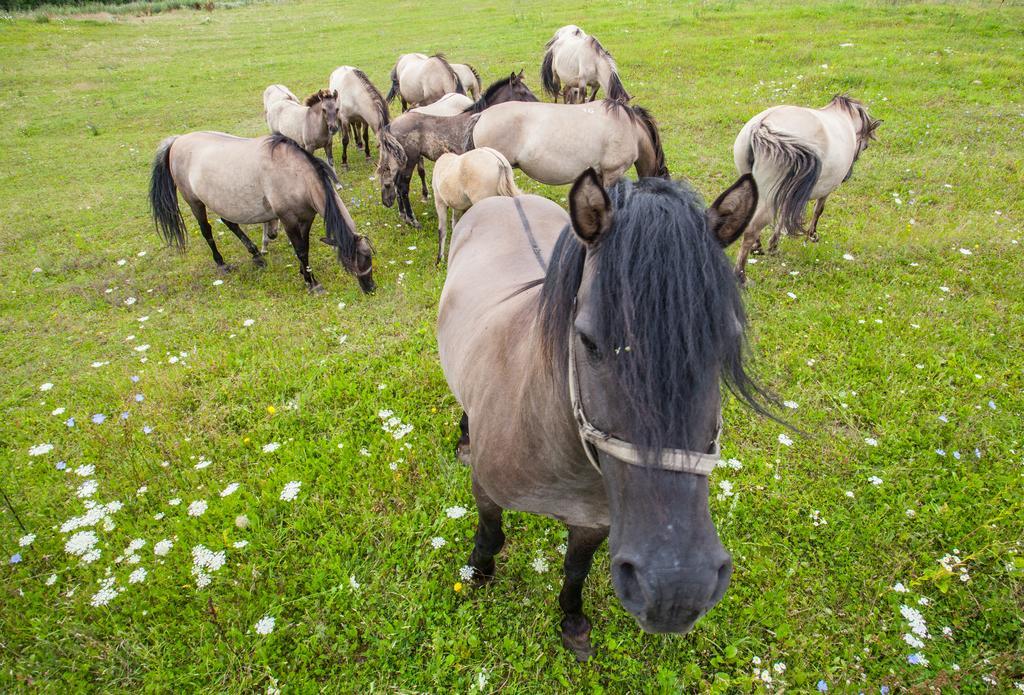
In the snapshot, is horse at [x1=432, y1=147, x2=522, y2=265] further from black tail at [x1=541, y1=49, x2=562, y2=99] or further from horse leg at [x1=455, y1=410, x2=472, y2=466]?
black tail at [x1=541, y1=49, x2=562, y2=99]

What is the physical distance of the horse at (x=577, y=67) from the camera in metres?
10.7

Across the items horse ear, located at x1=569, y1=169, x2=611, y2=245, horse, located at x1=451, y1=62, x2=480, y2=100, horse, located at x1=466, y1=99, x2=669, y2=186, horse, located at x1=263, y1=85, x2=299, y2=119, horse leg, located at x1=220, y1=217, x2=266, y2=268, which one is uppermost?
horse, located at x1=451, y1=62, x2=480, y2=100

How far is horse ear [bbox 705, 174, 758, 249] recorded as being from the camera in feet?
4.72

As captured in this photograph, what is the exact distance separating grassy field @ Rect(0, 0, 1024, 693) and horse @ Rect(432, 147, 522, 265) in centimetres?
95

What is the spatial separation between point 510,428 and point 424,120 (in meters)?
6.86

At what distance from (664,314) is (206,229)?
6.69 metres

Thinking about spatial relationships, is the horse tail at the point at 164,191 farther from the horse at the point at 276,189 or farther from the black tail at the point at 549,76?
the black tail at the point at 549,76

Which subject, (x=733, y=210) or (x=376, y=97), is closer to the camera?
(x=733, y=210)

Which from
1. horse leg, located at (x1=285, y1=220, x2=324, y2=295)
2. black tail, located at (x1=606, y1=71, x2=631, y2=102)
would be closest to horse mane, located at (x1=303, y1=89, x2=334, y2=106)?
horse leg, located at (x1=285, y1=220, x2=324, y2=295)

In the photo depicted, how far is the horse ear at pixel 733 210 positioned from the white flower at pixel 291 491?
3.05m

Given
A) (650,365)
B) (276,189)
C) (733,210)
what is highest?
(733,210)

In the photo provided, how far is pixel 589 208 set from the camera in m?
1.38

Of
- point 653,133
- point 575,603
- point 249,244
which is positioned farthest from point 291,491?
point 653,133

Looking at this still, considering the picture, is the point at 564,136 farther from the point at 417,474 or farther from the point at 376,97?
the point at 417,474
